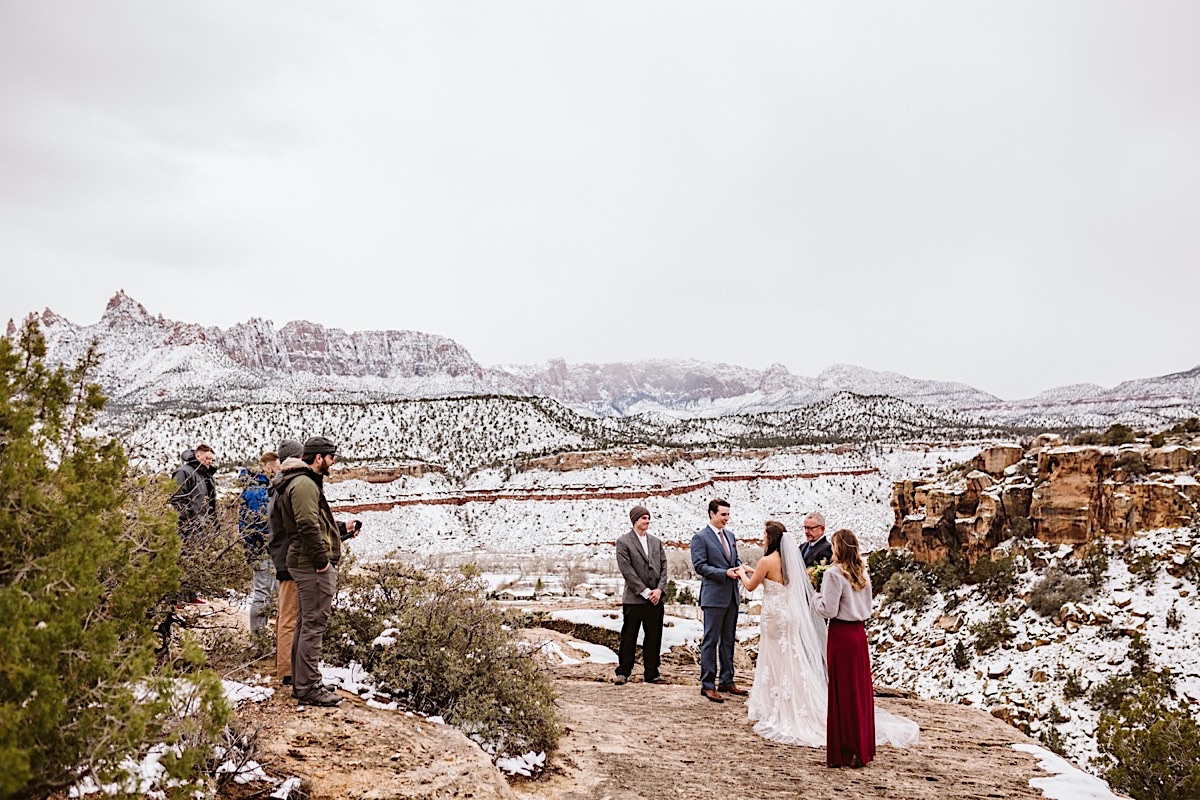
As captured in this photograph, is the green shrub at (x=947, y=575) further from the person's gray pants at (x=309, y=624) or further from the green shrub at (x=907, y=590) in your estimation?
the person's gray pants at (x=309, y=624)

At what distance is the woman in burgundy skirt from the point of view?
5457mm

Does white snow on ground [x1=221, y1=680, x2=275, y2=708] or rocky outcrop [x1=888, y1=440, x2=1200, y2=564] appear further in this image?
rocky outcrop [x1=888, y1=440, x2=1200, y2=564]

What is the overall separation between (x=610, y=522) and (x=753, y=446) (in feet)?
92.4

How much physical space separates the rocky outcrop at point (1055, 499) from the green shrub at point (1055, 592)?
188 centimetres

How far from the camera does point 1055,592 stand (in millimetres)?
14211

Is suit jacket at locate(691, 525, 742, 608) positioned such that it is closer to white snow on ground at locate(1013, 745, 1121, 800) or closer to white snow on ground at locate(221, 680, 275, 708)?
white snow on ground at locate(1013, 745, 1121, 800)

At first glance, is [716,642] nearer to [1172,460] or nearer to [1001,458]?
[1172,460]

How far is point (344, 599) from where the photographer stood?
616 centimetres

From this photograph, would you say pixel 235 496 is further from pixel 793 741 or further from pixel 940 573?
pixel 940 573

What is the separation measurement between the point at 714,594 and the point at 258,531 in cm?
453

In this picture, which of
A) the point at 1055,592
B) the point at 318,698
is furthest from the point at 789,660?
the point at 1055,592

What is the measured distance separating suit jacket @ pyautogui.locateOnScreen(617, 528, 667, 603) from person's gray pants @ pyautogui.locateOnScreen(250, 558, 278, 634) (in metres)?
3.48

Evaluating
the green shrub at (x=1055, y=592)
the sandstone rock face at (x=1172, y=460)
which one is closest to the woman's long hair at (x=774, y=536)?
the green shrub at (x=1055, y=592)

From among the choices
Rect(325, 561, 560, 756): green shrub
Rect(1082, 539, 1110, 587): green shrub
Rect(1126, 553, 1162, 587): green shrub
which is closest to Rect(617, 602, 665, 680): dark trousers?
Rect(325, 561, 560, 756): green shrub
